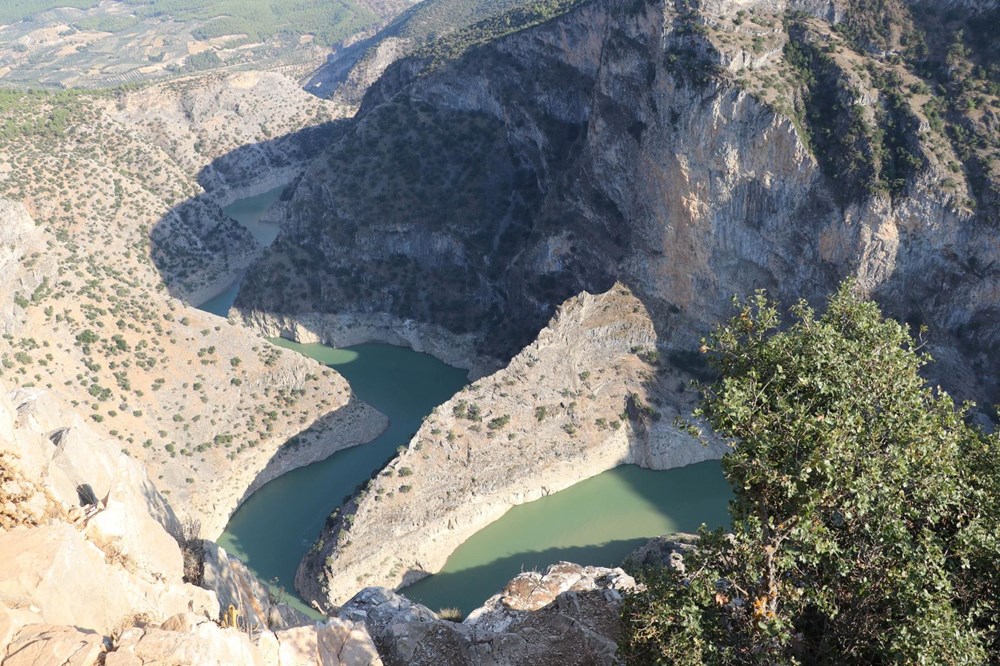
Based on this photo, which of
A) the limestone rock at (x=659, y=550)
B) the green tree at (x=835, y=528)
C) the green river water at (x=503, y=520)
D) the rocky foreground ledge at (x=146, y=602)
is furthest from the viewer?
the green river water at (x=503, y=520)

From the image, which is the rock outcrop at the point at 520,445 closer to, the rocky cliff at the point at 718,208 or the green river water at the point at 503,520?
the rocky cliff at the point at 718,208

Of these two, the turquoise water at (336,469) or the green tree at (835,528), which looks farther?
the turquoise water at (336,469)

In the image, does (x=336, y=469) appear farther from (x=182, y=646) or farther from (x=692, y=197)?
(x=182, y=646)

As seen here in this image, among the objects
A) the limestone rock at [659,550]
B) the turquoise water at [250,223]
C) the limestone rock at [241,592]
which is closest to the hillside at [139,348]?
the turquoise water at [250,223]

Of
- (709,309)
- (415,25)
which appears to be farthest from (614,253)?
(415,25)

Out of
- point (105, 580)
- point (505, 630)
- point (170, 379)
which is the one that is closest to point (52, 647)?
point (105, 580)

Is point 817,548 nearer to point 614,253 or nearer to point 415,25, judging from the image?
point 614,253
